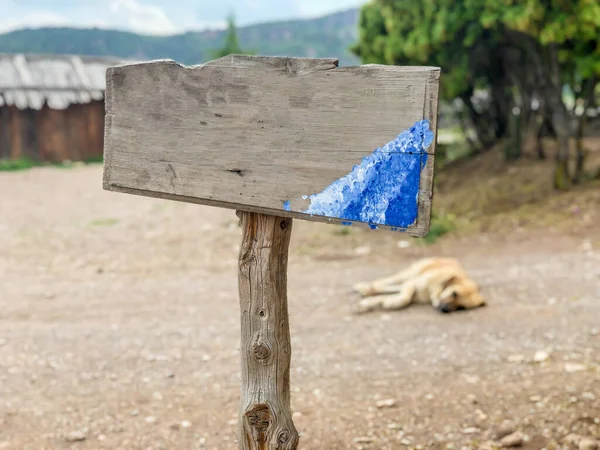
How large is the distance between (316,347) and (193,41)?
3092 centimetres

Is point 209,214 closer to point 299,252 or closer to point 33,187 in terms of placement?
point 299,252

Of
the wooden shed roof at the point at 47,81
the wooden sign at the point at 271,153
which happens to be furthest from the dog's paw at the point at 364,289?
the wooden shed roof at the point at 47,81

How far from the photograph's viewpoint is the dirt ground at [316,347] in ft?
13.2

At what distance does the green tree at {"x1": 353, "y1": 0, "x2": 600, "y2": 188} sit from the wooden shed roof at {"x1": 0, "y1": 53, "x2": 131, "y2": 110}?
10047 mm

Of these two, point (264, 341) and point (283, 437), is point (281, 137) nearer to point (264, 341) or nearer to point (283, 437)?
point (264, 341)

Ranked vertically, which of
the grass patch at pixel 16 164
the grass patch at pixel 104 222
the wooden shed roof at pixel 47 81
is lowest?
the grass patch at pixel 104 222

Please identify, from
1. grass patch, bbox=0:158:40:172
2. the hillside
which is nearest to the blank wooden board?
grass patch, bbox=0:158:40:172

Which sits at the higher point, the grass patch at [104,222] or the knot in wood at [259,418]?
the grass patch at [104,222]

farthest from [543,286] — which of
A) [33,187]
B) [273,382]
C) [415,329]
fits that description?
[33,187]

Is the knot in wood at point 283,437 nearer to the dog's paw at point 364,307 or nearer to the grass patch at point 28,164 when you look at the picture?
the dog's paw at point 364,307

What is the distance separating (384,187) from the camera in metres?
2.33

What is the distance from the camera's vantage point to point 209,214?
11.1 meters

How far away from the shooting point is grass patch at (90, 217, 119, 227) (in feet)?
34.8

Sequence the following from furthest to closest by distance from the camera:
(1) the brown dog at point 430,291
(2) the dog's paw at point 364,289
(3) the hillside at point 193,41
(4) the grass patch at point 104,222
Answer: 1. (3) the hillside at point 193,41
2. (4) the grass patch at point 104,222
3. (2) the dog's paw at point 364,289
4. (1) the brown dog at point 430,291
